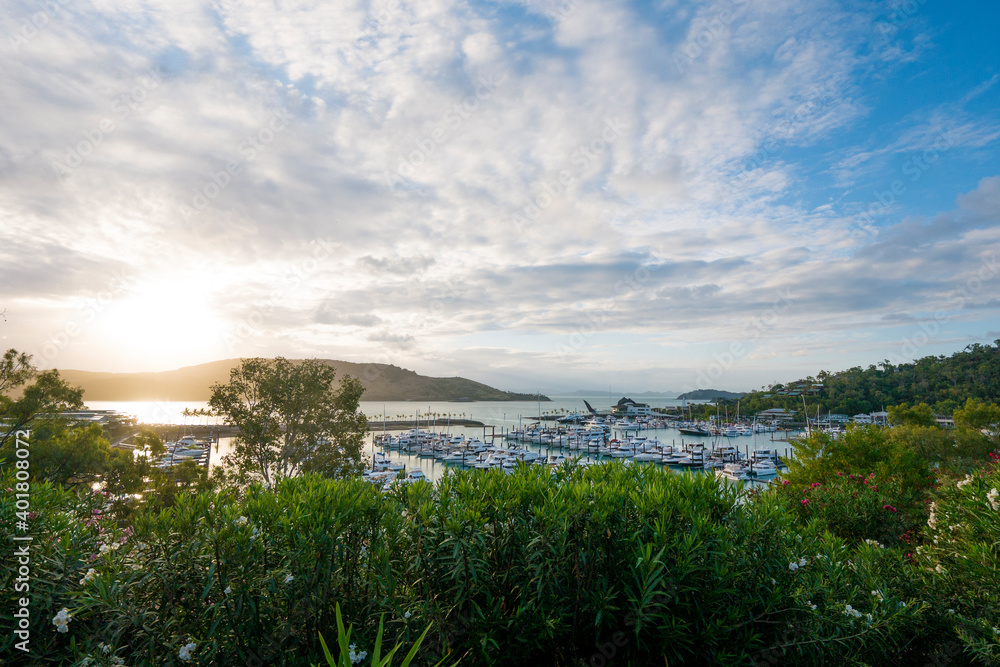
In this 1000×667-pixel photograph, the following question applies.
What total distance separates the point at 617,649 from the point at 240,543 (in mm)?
2362

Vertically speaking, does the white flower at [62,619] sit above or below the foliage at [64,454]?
above

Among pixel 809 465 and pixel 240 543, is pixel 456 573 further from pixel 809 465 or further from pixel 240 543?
pixel 809 465

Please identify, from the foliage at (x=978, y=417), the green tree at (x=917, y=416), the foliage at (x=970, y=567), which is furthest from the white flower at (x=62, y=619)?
the green tree at (x=917, y=416)

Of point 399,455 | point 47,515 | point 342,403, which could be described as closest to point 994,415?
point 342,403

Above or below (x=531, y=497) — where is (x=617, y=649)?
below

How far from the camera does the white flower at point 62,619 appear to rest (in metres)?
2.44

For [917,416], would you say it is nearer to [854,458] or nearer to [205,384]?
[854,458]

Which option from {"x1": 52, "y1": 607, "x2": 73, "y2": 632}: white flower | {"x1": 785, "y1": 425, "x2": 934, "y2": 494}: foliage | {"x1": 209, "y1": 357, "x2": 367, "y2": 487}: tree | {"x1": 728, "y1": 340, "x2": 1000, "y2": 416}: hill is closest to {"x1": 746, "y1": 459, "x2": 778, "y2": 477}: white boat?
{"x1": 728, "y1": 340, "x2": 1000, "y2": 416}: hill

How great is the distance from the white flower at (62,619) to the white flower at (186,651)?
653 mm

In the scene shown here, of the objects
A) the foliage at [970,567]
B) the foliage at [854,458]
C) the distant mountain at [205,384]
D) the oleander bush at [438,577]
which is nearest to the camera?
the oleander bush at [438,577]

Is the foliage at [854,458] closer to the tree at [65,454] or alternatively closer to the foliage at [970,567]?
the foliage at [970,567]

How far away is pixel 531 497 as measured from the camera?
3072mm

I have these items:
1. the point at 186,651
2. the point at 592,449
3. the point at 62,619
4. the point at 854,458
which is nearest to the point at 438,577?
the point at 186,651

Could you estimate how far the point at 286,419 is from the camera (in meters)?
15.3
